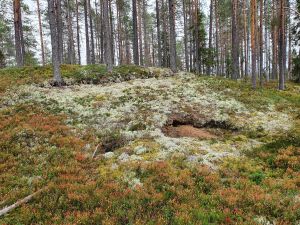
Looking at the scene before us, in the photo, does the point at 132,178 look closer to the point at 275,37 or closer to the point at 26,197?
the point at 26,197

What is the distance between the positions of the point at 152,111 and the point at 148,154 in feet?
18.6

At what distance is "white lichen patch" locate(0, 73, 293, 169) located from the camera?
11.5 meters

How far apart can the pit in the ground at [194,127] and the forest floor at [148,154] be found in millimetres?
61

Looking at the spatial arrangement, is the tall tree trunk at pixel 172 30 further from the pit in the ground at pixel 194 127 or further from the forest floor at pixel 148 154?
the pit in the ground at pixel 194 127

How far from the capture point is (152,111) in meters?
16.3

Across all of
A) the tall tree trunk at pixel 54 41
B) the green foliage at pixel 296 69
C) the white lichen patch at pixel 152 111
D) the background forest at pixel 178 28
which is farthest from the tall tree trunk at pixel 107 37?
the green foliage at pixel 296 69

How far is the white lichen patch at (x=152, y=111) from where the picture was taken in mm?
11492

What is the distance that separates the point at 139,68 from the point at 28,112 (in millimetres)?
13723

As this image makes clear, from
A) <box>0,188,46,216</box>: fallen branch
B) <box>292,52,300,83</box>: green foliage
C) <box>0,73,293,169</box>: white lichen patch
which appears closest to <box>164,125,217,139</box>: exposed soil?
<box>0,73,293,169</box>: white lichen patch

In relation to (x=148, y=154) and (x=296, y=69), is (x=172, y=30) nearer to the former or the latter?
(x=148, y=154)

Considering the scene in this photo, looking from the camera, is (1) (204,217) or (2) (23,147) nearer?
(1) (204,217)

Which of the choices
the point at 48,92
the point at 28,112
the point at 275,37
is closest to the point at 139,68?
the point at 48,92

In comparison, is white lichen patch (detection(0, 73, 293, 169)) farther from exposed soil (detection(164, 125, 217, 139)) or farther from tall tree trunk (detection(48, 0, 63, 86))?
tall tree trunk (detection(48, 0, 63, 86))

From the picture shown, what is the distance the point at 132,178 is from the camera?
9.01 meters
